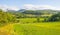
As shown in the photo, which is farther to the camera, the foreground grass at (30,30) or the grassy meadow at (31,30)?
the grassy meadow at (31,30)

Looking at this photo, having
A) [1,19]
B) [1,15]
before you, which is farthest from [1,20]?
[1,15]

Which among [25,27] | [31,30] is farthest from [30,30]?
[25,27]

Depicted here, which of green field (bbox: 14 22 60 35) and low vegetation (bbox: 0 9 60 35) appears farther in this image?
low vegetation (bbox: 0 9 60 35)

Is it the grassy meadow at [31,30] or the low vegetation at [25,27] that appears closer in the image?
the grassy meadow at [31,30]

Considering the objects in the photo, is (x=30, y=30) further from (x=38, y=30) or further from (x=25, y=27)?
(x=25, y=27)

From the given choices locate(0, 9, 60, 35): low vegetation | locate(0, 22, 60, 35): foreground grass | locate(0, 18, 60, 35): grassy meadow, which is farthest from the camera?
locate(0, 9, 60, 35): low vegetation

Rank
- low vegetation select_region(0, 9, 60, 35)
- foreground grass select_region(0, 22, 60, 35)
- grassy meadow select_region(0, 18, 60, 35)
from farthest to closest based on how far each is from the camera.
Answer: low vegetation select_region(0, 9, 60, 35) → grassy meadow select_region(0, 18, 60, 35) → foreground grass select_region(0, 22, 60, 35)

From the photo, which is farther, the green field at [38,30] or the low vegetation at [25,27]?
the low vegetation at [25,27]

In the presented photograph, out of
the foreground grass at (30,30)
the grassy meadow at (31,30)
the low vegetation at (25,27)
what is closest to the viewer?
the foreground grass at (30,30)

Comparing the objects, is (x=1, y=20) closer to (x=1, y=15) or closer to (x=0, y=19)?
(x=0, y=19)

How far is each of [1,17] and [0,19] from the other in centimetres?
229

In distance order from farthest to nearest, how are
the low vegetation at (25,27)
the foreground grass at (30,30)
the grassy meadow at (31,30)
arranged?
the low vegetation at (25,27) < the grassy meadow at (31,30) < the foreground grass at (30,30)

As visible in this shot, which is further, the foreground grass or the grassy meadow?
the grassy meadow

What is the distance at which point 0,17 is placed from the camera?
49844 millimetres
